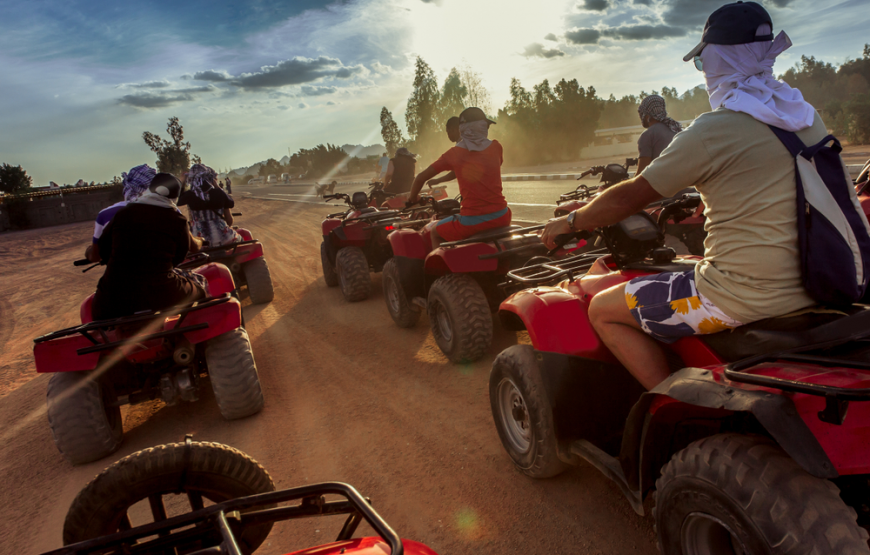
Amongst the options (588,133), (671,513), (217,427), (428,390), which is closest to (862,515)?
(671,513)

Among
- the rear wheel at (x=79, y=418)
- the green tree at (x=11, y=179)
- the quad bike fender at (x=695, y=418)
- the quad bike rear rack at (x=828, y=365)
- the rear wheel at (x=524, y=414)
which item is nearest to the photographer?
the quad bike rear rack at (x=828, y=365)

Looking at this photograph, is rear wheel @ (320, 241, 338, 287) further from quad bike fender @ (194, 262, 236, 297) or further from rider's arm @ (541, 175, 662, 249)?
Result: rider's arm @ (541, 175, 662, 249)

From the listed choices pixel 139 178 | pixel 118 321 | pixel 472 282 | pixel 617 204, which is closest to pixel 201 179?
pixel 139 178

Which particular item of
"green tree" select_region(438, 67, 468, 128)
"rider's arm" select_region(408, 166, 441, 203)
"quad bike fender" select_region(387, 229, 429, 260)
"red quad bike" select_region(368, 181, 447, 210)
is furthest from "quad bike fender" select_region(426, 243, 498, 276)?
"green tree" select_region(438, 67, 468, 128)

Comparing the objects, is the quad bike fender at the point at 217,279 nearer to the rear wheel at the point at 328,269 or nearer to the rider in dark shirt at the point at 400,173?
the rear wheel at the point at 328,269

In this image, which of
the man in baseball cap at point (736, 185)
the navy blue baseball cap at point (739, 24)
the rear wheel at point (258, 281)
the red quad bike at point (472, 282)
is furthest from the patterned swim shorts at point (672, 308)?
the rear wheel at point (258, 281)

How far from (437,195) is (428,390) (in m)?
6.42

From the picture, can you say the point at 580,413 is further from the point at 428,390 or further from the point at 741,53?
the point at 428,390

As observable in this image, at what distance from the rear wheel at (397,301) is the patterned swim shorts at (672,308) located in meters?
3.70

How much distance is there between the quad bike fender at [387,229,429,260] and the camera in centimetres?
560

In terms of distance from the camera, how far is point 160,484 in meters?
1.84

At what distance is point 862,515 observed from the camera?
5.20 feet

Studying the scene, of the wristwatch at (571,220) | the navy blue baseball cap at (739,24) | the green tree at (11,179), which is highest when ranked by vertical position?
the green tree at (11,179)

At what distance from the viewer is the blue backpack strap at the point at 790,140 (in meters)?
1.79
